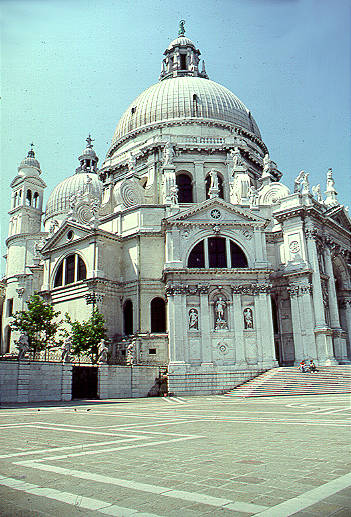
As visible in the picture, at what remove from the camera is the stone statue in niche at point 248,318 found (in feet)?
123

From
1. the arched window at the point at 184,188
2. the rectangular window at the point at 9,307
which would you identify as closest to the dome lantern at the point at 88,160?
the rectangular window at the point at 9,307

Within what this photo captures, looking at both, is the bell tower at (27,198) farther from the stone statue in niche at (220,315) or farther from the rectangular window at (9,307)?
the stone statue in niche at (220,315)

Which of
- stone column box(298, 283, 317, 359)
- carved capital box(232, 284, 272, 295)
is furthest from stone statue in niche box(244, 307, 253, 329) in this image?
stone column box(298, 283, 317, 359)

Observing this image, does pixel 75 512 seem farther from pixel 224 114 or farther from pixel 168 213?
pixel 224 114

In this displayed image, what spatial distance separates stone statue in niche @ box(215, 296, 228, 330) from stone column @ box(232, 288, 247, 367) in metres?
0.82

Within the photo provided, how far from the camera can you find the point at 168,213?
42.4 m

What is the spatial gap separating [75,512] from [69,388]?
984 inches

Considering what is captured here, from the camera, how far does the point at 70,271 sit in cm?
4375

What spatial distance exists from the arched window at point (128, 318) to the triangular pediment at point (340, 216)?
22.2 meters

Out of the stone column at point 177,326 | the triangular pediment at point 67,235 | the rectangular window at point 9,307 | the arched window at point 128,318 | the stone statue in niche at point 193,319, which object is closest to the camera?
the stone column at point 177,326

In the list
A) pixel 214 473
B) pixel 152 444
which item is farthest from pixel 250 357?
pixel 214 473

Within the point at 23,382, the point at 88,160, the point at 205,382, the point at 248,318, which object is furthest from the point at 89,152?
the point at 23,382

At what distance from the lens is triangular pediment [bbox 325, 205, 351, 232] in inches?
1880

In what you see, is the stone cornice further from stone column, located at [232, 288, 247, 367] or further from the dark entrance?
the dark entrance
